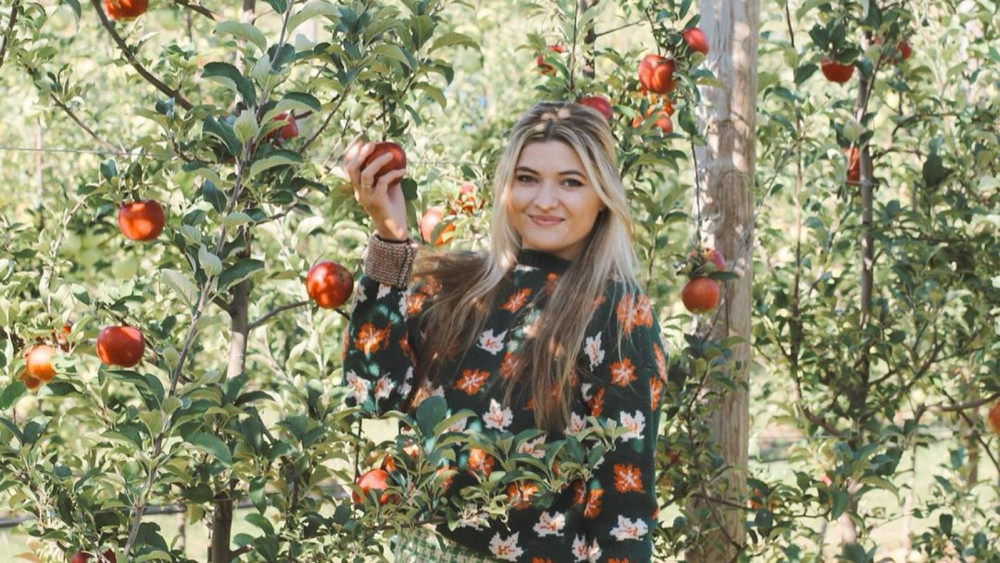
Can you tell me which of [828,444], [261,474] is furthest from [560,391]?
[828,444]

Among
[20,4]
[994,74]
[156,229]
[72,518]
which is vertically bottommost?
[72,518]

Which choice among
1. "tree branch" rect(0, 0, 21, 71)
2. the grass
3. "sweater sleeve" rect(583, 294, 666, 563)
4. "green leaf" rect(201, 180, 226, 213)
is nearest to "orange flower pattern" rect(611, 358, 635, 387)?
"sweater sleeve" rect(583, 294, 666, 563)

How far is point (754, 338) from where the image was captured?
10.3 ft

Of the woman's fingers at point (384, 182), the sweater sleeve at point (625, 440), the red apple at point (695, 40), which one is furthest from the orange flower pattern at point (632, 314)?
the red apple at point (695, 40)

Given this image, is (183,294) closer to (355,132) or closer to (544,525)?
(544,525)

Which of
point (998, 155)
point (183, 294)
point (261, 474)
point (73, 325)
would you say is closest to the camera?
point (183, 294)

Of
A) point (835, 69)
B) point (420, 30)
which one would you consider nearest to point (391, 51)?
point (420, 30)

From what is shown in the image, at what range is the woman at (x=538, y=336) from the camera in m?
1.98

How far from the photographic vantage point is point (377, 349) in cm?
207

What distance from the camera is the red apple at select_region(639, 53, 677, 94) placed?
2459 millimetres

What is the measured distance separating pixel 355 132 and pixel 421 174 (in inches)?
19.0

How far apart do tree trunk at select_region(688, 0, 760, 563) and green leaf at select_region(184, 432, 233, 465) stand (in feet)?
4.62

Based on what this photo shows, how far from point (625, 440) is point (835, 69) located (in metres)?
1.24

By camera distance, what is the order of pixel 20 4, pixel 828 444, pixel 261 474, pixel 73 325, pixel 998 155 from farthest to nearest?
pixel 828 444 < pixel 998 155 < pixel 73 325 < pixel 20 4 < pixel 261 474
